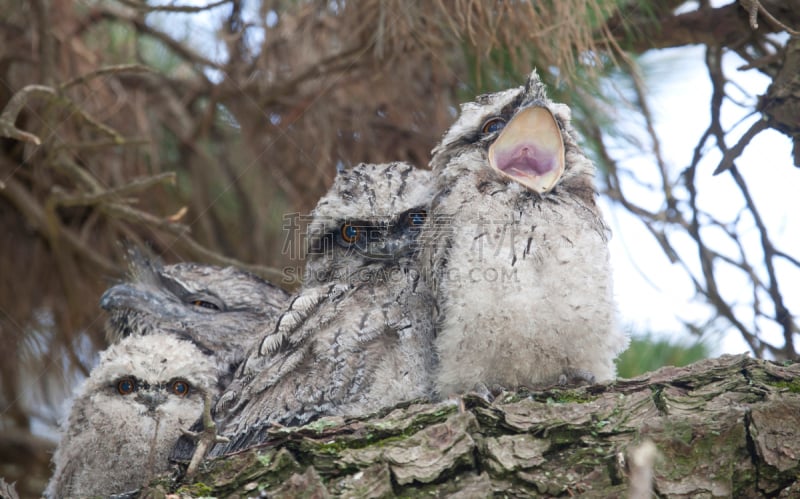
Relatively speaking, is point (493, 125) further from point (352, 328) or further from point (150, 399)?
point (150, 399)

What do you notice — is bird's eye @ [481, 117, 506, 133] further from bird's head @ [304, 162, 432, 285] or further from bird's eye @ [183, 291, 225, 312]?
bird's eye @ [183, 291, 225, 312]

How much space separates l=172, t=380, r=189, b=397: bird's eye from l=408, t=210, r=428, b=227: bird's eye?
0.83 m

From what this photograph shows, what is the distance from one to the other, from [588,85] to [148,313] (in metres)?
1.73

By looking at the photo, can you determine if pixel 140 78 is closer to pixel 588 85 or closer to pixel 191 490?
pixel 588 85

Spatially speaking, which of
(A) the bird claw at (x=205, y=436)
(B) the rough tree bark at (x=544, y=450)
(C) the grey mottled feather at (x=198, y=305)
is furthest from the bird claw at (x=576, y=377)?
(C) the grey mottled feather at (x=198, y=305)

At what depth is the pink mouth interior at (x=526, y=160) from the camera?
2232 mm

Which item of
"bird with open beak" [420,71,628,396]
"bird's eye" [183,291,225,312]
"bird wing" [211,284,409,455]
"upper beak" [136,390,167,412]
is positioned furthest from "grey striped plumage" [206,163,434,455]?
"bird's eye" [183,291,225,312]

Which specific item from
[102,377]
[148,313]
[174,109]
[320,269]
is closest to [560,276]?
[320,269]

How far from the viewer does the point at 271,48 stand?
339 cm

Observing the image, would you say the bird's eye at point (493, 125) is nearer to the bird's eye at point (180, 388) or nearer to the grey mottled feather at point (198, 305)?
the grey mottled feather at point (198, 305)

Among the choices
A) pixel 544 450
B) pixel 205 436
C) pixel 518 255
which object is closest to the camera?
pixel 205 436

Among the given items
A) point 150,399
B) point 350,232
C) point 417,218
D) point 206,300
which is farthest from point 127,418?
point 417,218

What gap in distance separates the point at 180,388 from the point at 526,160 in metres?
1.20

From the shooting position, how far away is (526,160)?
2260 millimetres
